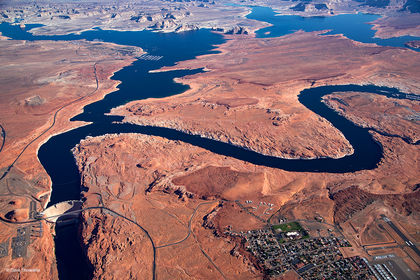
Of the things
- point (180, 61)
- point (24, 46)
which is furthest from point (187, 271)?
point (24, 46)

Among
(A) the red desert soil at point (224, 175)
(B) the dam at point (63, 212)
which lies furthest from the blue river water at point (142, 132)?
(A) the red desert soil at point (224, 175)

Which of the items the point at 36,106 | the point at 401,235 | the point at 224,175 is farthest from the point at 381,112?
the point at 36,106

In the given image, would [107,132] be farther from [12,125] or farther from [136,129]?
[12,125]

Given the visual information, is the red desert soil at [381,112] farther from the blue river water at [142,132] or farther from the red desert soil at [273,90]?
the red desert soil at [273,90]

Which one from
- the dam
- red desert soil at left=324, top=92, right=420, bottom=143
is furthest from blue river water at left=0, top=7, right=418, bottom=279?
red desert soil at left=324, top=92, right=420, bottom=143

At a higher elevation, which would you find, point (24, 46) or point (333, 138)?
point (24, 46)
